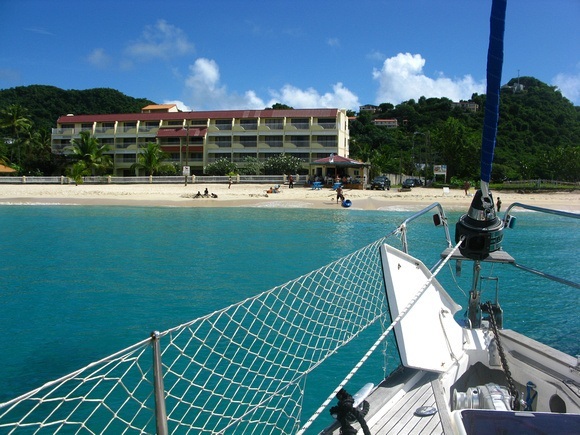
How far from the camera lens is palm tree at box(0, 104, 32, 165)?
244ft

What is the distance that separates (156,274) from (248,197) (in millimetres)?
30757

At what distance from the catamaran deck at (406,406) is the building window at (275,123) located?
68017 millimetres

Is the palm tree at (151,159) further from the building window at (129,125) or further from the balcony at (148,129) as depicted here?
the building window at (129,125)

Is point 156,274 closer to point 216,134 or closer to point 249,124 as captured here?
point 216,134

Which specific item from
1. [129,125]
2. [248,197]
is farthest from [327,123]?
[129,125]

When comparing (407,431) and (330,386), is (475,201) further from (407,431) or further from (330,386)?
(330,386)

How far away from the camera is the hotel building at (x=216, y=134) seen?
2736 inches

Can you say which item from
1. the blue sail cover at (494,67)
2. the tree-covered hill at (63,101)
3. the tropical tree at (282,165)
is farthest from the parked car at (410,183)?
the tree-covered hill at (63,101)

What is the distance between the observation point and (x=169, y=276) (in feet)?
51.2

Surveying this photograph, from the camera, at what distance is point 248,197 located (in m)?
46.5

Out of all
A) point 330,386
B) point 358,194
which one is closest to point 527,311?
point 330,386

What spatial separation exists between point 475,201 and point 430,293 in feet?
3.49

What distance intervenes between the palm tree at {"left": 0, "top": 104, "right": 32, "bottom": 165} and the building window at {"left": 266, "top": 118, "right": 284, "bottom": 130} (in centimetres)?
3634

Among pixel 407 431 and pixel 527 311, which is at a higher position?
pixel 407 431
